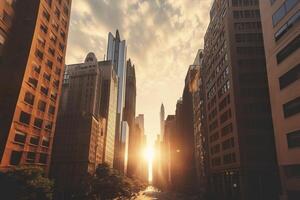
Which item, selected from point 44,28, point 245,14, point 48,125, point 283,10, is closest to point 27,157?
point 48,125

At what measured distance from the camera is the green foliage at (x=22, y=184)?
131 feet

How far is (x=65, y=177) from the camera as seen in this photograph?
10562cm

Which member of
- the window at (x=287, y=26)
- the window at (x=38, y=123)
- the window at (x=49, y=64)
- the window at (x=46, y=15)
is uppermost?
the window at (x=46, y=15)

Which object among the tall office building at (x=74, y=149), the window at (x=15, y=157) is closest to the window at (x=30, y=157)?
the window at (x=15, y=157)

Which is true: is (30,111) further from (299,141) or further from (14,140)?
(299,141)

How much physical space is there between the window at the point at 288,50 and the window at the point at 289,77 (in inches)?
121

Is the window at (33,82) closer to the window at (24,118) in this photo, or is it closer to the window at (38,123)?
the window at (24,118)

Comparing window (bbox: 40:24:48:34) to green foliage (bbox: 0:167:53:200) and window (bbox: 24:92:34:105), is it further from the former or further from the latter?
green foliage (bbox: 0:167:53:200)

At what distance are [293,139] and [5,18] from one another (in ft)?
182

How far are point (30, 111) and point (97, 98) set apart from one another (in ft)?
407

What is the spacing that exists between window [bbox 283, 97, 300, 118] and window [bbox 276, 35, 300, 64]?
8200 millimetres

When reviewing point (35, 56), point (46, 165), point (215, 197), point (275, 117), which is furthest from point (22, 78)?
point (215, 197)

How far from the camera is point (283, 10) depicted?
46906 millimetres

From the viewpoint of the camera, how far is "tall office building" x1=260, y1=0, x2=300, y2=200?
4278 centimetres
